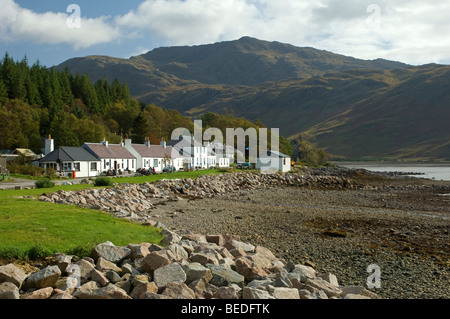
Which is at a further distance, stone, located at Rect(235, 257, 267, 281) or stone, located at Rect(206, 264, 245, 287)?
stone, located at Rect(235, 257, 267, 281)

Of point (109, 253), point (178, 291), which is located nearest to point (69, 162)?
point (109, 253)

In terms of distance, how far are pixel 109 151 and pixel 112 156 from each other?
140 cm

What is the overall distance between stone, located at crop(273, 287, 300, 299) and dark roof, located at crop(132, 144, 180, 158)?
62.7 meters

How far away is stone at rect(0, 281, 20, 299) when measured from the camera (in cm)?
770

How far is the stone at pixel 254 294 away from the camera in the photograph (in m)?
8.69

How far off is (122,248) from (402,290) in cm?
923

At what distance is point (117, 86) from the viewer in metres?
141

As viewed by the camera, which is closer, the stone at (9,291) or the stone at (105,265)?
the stone at (9,291)

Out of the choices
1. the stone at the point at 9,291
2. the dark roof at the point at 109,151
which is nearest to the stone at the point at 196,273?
the stone at the point at 9,291

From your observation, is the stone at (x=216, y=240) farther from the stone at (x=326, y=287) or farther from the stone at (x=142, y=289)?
the stone at (x=142, y=289)

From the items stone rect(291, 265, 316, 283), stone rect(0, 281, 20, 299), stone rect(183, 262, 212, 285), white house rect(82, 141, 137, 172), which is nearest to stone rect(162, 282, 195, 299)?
stone rect(183, 262, 212, 285)

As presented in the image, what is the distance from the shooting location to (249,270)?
10797 millimetres

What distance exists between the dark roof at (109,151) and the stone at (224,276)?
166 feet

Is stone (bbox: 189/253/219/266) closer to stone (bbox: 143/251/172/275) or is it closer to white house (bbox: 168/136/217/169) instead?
stone (bbox: 143/251/172/275)
